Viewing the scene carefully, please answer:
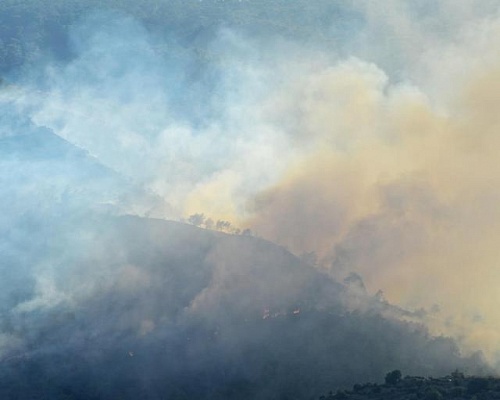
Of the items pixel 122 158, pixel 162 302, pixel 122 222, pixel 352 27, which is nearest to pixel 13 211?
pixel 122 222

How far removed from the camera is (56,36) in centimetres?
11850

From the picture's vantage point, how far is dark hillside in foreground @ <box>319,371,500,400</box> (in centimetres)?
4778

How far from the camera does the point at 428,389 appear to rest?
4847 centimetres

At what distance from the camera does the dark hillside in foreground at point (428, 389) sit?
47.8 metres

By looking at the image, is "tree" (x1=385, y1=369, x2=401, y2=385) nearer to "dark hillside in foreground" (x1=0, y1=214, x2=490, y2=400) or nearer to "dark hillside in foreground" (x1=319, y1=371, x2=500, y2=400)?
"dark hillside in foreground" (x1=319, y1=371, x2=500, y2=400)

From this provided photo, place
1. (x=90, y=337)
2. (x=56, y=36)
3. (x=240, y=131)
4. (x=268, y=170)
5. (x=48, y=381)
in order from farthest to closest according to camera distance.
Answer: (x=56, y=36)
(x=240, y=131)
(x=268, y=170)
(x=90, y=337)
(x=48, y=381)

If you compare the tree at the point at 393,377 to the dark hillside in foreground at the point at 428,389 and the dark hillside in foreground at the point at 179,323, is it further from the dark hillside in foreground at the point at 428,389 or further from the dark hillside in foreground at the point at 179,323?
the dark hillside in foreground at the point at 179,323

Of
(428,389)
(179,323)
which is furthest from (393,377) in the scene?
(179,323)

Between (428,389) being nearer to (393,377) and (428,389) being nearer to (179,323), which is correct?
(393,377)

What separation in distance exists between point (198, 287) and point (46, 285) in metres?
10.1

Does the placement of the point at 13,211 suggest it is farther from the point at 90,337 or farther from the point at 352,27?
the point at 352,27

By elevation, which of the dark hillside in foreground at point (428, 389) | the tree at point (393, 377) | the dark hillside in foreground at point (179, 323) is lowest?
the dark hillside in foreground at point (428, 389)

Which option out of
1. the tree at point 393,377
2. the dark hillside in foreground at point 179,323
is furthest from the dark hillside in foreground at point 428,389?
the dark hillside in foreground at point 179,323

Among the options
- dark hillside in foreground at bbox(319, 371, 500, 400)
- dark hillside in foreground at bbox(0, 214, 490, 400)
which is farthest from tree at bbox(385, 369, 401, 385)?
dark hillside in foreground at bbox(0, 214, 490, 400)
